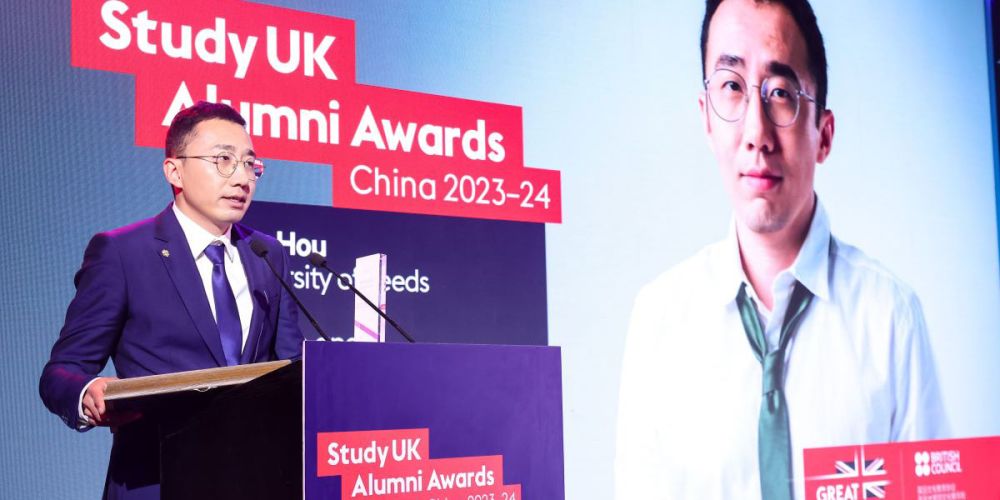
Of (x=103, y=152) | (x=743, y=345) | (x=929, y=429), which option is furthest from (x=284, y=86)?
(x=929, y=429)

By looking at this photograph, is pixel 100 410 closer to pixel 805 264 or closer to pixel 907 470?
pixel 805 264

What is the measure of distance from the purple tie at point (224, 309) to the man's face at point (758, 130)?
2245 mm

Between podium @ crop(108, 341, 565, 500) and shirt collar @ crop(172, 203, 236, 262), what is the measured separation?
1034mm

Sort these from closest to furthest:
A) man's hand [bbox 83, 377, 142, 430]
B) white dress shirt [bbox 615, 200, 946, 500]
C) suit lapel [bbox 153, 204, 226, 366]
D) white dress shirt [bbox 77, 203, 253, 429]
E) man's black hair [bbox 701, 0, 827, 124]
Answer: man's hand [bbox 83, 377, 142, 430]
suit lapel [bbox 153, 204, 226, 366]
white dress shirt [bbox 77, 203, 253, 429]
white dress shirt [bbox 615, 200, 946, 500]
man's black hair [bbox 701, 0, 827, 124]

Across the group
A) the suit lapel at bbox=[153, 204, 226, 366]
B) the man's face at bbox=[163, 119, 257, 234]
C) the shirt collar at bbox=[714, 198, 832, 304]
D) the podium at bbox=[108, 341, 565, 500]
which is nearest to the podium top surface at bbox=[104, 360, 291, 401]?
the podium at bbox=[108, 341, 565, 500]

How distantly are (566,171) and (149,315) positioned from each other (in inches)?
71.8

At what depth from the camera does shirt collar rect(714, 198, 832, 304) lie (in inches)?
171

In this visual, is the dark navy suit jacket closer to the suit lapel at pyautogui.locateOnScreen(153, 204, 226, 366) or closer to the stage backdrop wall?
the suit lapel at pyautogui.locateOnScreen(153, 204, 226, 366)

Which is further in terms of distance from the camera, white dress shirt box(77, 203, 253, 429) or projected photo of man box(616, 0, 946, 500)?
projected photo of man box(616, 0, 946, 500)

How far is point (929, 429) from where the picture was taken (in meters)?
4.70

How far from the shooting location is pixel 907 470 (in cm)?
457

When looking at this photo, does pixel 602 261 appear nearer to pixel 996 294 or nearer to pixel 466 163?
pixel 466 163

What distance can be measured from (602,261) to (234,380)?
2384 millimetres

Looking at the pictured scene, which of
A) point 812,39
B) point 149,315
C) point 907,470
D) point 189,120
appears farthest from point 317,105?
point 907,470
